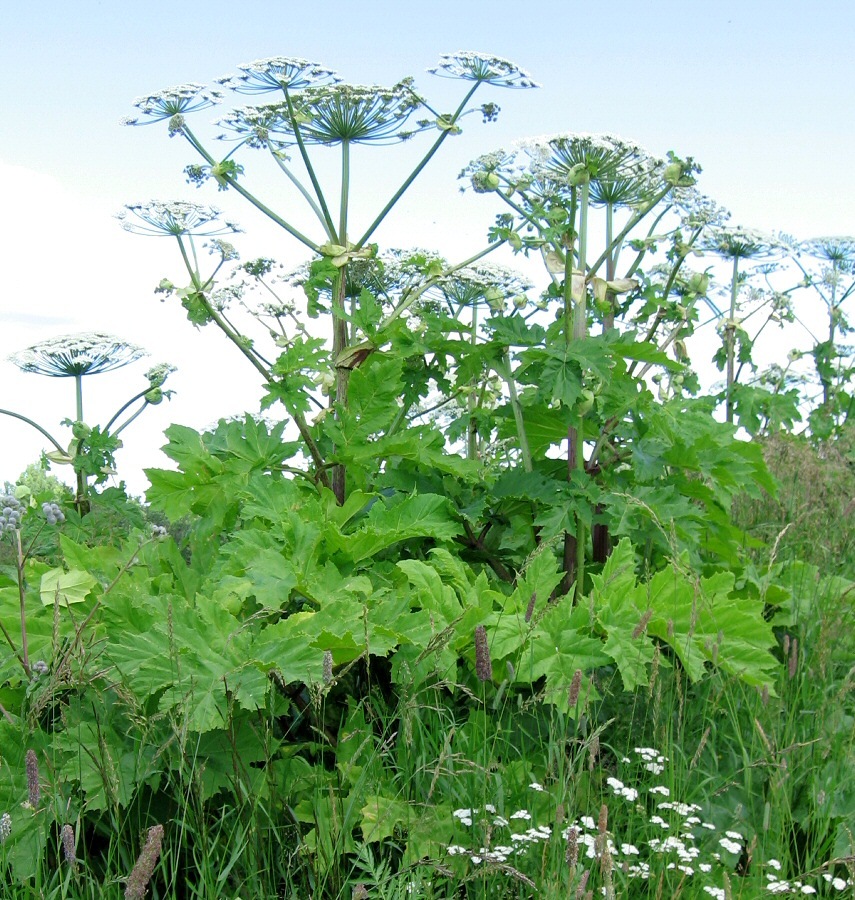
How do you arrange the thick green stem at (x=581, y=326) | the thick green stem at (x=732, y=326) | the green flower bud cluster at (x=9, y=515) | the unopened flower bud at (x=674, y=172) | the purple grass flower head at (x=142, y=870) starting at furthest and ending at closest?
the thick green stem at (x=732, y=326), the unopened flower bud at (x=674, y=172), the thick green stem at (x=581, y=326), the green flower bud cluster at (x=9, y=515), the purple grass flower head at (x=142, y=870)

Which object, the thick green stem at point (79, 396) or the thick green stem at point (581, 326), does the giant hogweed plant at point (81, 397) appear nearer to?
the thick green stem at point (79, 396)

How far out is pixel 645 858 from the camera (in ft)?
9.64

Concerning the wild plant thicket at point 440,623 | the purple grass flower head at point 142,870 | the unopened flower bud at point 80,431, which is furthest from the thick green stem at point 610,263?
the unopened flower bud at point 80,431

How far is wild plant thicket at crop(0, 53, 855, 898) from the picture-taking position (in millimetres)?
2711

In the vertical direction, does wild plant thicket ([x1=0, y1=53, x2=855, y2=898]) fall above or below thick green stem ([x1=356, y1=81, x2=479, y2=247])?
below

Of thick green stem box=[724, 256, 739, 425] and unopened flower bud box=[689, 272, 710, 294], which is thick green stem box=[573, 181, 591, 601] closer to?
unopened flower bud box=[689, 272, 710, 294]

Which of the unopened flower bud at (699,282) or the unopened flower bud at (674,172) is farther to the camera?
the unopened flower bud at (699,282)

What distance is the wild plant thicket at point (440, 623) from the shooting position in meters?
2.71

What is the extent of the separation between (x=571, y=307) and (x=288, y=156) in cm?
190

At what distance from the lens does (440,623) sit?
10.6ft

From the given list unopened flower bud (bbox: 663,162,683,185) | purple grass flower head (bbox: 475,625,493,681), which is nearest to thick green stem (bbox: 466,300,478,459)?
unopened flower bud (bbox: 663,162,683,185)

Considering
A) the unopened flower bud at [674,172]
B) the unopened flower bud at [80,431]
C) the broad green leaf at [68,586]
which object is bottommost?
the broad green leaf at [68,586]

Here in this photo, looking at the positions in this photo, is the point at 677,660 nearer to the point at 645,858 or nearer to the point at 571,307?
the point at 645,858

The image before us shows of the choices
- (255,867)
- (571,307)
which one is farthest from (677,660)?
(255,867)
